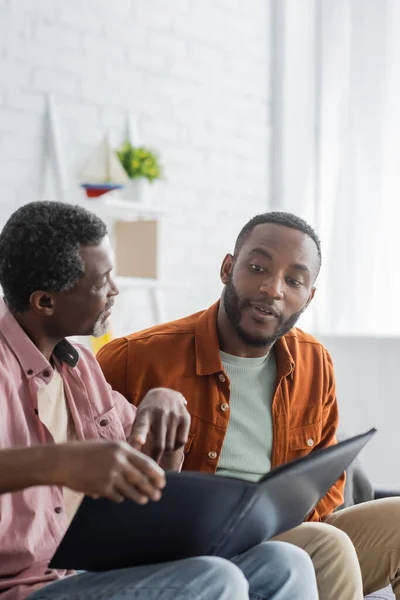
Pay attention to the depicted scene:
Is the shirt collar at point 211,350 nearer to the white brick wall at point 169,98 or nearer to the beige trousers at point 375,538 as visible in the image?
the beige trousers at point 375,538

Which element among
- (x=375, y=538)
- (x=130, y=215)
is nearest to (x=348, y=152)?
(x=130, y=215)

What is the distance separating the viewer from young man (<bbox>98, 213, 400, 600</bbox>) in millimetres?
2143

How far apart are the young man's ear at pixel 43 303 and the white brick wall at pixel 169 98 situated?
5.67 feet

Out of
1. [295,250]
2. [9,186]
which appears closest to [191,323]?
[295,250]

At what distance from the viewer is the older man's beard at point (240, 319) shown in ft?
7.14

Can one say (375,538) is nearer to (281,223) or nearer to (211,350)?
(211,350)

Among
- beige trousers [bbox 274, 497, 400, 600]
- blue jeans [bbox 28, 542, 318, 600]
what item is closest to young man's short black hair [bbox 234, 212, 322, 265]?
beige trousers [bbox 274, 497, 400, 600]

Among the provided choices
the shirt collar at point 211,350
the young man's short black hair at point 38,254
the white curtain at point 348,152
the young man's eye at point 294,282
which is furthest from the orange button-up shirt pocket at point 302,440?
the white curtain at point 348,152

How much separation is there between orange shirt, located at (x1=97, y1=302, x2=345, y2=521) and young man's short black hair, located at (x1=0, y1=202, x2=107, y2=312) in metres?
0.50

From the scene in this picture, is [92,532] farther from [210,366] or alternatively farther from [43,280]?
[210,366]

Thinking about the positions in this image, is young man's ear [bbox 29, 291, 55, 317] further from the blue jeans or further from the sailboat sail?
the sailboat sail

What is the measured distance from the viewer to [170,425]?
1691 millimetres

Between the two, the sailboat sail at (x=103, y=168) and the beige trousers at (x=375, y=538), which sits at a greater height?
the sailboat sail at (x=103, y=168)

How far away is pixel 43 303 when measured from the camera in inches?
66.0
